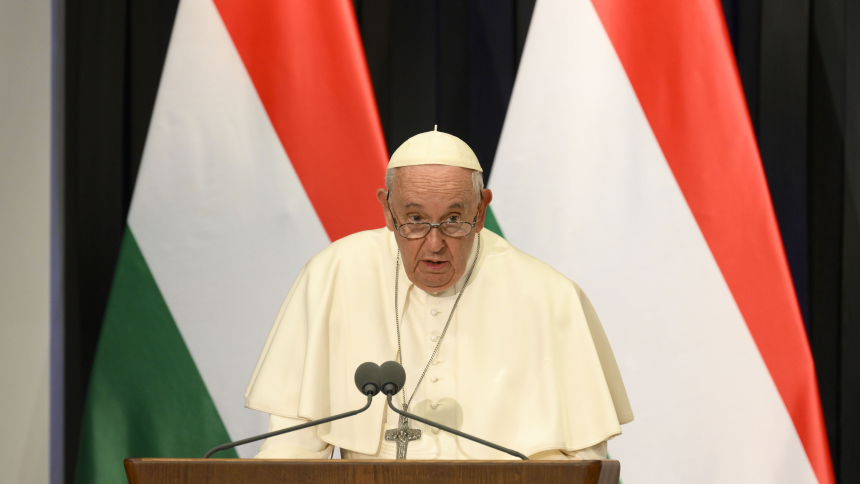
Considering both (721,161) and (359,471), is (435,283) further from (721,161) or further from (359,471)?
(721,161)

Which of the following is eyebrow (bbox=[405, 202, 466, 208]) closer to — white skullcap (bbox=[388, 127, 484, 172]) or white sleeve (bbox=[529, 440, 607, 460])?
white skullcap (bbox=[388, 127, 484, 172])

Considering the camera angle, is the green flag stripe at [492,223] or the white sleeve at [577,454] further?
the green flag stripe at [492,223]

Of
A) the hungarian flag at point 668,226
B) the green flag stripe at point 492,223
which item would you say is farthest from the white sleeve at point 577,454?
the green flag stripe at point 492,223

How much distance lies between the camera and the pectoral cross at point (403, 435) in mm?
1912

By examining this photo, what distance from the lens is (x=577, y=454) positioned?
2016 mm

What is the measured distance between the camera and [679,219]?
299 cm

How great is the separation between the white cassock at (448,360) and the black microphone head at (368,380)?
0.54 m

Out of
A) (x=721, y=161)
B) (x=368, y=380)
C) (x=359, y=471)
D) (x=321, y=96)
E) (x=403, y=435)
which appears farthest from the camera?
(x=321, y=96)

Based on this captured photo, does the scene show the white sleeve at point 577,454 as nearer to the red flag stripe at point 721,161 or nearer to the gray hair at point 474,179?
the gray hair at point 474,179

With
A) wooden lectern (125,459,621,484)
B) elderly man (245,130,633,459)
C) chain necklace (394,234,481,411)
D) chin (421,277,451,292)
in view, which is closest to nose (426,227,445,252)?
elderly man (245,130,633,459)

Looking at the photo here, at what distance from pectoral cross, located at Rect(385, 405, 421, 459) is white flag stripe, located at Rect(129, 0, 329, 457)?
3.98 feet

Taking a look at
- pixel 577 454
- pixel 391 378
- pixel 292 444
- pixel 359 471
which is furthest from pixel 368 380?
pixel 577 454

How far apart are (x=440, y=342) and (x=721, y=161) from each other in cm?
150

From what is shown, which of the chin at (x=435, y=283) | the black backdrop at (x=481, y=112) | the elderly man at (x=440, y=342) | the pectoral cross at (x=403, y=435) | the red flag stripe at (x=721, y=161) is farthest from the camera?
the black backdrop at (x=481, y=112)
